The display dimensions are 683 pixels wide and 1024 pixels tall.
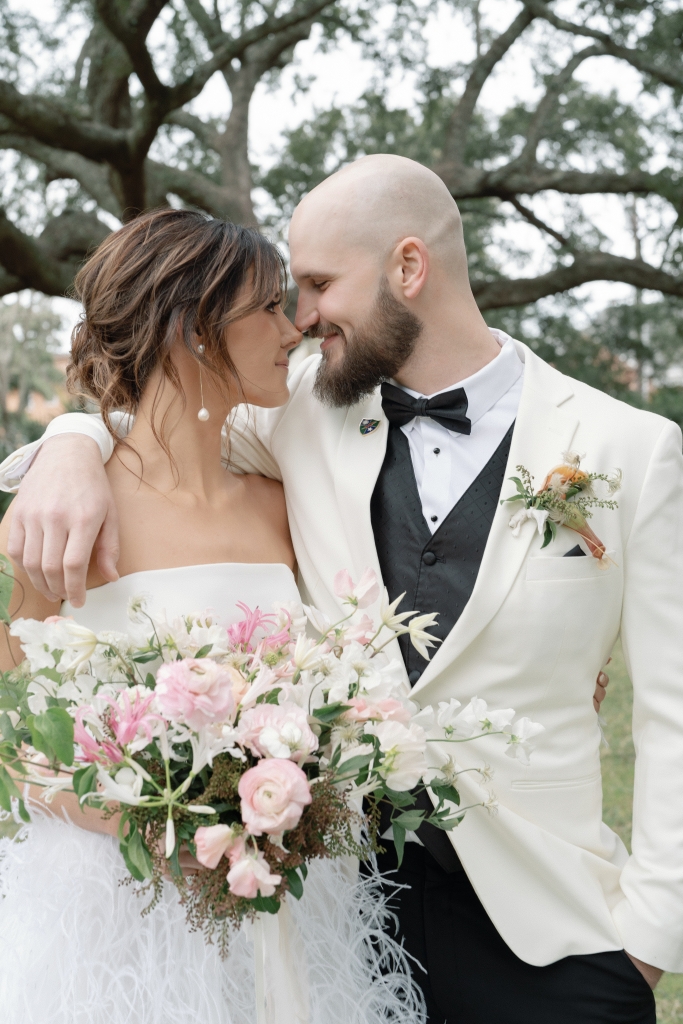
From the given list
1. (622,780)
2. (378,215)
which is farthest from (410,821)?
(622,780)

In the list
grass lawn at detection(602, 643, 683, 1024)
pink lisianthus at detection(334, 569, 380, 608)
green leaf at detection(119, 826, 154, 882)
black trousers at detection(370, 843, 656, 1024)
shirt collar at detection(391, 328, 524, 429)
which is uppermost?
shirt collar at detection(391, 328, 524, 429)

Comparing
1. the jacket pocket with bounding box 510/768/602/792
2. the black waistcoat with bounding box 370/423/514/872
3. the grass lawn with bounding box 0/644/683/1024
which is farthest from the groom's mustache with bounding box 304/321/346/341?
the grass lawn with bounding box 0/644/683/1024

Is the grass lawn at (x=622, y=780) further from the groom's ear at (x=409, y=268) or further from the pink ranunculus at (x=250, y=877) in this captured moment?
the pink ranunculus at (x=250, y=877)

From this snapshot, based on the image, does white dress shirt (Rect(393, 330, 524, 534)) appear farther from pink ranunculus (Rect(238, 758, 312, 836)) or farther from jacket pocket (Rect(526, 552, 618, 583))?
pink ranunculus (Rect(238, 758, 312, 836))

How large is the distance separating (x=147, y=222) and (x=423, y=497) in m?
0.98

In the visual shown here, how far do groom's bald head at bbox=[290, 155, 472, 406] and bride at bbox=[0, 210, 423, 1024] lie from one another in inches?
5.4

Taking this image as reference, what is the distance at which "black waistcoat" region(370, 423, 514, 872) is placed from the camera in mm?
2248

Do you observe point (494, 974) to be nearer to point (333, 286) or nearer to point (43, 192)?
point (333, 286)

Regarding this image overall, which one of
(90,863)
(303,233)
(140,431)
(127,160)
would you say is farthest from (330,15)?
(90,863)

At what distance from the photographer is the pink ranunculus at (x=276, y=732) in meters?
1.39

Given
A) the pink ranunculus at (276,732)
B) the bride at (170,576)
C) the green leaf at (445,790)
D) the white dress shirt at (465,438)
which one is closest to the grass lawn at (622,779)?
the white dress shirt at (465,438)

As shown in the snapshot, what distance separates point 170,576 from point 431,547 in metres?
0.63

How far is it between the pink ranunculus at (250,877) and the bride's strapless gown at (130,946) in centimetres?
48

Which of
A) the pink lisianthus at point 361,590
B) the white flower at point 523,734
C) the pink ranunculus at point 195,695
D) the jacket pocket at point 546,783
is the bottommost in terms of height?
the jacket pocket at point 546,783
